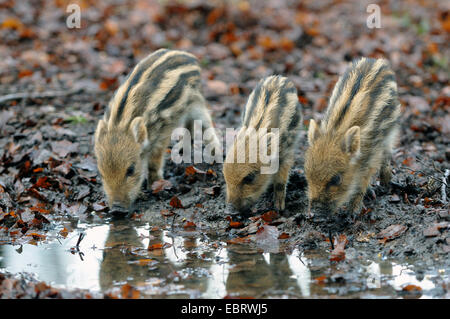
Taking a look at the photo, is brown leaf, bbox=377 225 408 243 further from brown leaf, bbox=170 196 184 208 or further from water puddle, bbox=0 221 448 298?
brown leaf, bbox=170 196 184 208

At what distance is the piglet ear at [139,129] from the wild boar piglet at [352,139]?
1715 millimetres

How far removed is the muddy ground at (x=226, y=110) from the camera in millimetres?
5277

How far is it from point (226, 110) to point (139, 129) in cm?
263

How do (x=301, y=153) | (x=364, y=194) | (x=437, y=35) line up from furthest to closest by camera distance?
(x=437, y=35) < (x=301, y=153) < (x=364, y=194)

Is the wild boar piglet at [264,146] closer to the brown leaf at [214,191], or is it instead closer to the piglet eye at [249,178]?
the piglet eye at [249,178]

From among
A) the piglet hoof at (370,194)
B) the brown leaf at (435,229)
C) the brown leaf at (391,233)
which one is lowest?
the brown leaf at (391,233)

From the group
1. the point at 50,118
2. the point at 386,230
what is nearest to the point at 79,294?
the point at 386,230

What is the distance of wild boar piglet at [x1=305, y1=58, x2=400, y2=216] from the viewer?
5.52 metres

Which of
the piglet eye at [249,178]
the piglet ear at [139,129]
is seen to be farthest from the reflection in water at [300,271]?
the piglet ear at [139,129]

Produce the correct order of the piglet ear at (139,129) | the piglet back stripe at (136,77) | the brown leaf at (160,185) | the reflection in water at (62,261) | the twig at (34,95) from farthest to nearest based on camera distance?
1. the twig at (34,95)
2. the brown leaf at (160,185)
3. the piglet back stripe at (136,77)
4. the piglet ear at (139,129)
5. the reflection in water at (62,261)

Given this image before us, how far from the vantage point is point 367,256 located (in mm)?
4934

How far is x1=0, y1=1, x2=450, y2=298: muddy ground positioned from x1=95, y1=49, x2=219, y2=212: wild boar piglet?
0.31 m
